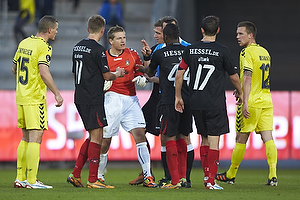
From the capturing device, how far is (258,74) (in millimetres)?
7922

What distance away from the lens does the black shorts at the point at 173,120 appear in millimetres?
6965

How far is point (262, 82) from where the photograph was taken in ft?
26.2

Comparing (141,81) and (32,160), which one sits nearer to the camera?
(32,160)

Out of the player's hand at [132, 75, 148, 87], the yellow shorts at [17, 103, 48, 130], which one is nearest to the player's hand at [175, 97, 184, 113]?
the player's hand at [132, 75, 148, 87]

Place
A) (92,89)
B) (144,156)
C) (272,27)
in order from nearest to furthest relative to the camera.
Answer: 1. (92,89)
2. (144,156)
3. (272,27)

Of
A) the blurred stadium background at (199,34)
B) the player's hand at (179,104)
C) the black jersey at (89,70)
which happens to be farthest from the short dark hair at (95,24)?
the blurred stadium background at (199,34)

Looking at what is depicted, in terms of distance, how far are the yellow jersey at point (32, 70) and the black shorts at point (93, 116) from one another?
0.54 metres

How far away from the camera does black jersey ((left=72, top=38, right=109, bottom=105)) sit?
7.01 m

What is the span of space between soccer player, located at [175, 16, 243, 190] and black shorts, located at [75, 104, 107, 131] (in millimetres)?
972

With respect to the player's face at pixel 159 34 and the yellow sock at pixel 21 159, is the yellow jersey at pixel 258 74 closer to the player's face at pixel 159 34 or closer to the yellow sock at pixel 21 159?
the player's face at pixel 159 34

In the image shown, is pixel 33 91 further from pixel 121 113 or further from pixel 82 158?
pixel 121 113

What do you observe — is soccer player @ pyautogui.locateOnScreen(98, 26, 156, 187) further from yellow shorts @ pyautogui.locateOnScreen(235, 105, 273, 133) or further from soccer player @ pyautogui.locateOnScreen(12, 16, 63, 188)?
yellow shorts @ pyautogui.locateOnScreen(235, 105, 273, 133)

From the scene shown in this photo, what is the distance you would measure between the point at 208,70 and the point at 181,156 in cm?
126

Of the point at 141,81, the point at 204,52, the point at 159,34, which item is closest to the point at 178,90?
the point at 204,52
